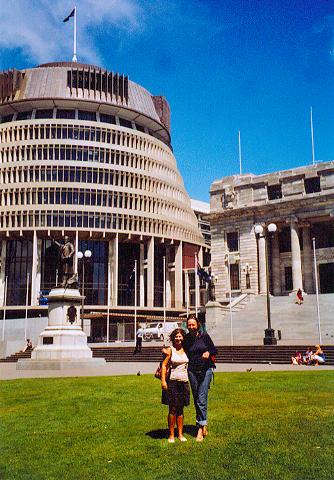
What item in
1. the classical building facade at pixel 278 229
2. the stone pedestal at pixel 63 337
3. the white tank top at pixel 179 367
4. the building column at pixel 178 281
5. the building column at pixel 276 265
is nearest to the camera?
the white tank top at pixel 179 367

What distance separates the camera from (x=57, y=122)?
88062 mm

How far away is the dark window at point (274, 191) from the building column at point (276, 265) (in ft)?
14.7

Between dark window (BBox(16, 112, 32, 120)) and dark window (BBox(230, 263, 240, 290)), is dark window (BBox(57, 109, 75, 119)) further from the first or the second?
dark window (BBox(230, 263, 240, 290))

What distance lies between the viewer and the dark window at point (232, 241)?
6525cm

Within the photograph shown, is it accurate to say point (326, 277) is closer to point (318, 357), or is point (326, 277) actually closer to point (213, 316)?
point (213, 316)

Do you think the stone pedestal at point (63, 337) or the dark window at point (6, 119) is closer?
the stone pedestal at point (63, 337)

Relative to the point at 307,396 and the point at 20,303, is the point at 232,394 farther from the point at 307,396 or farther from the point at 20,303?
the point at 20,303

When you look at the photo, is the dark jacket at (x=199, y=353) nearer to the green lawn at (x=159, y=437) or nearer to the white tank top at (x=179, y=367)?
the white tank top at (x=179, y=367)

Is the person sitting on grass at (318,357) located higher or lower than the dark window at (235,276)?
lower

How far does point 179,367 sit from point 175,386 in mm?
335

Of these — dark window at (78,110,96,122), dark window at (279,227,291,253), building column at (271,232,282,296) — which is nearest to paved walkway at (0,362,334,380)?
building column at (271,232,282,296)

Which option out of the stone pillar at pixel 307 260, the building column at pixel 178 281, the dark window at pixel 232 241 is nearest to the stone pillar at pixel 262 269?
the dark window at pixel 232 241

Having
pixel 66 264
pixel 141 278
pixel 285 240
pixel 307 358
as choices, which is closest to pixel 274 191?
pixel 285 240

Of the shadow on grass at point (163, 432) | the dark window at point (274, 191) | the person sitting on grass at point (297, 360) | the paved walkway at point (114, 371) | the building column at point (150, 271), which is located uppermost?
the dark window at point (274, 191)
